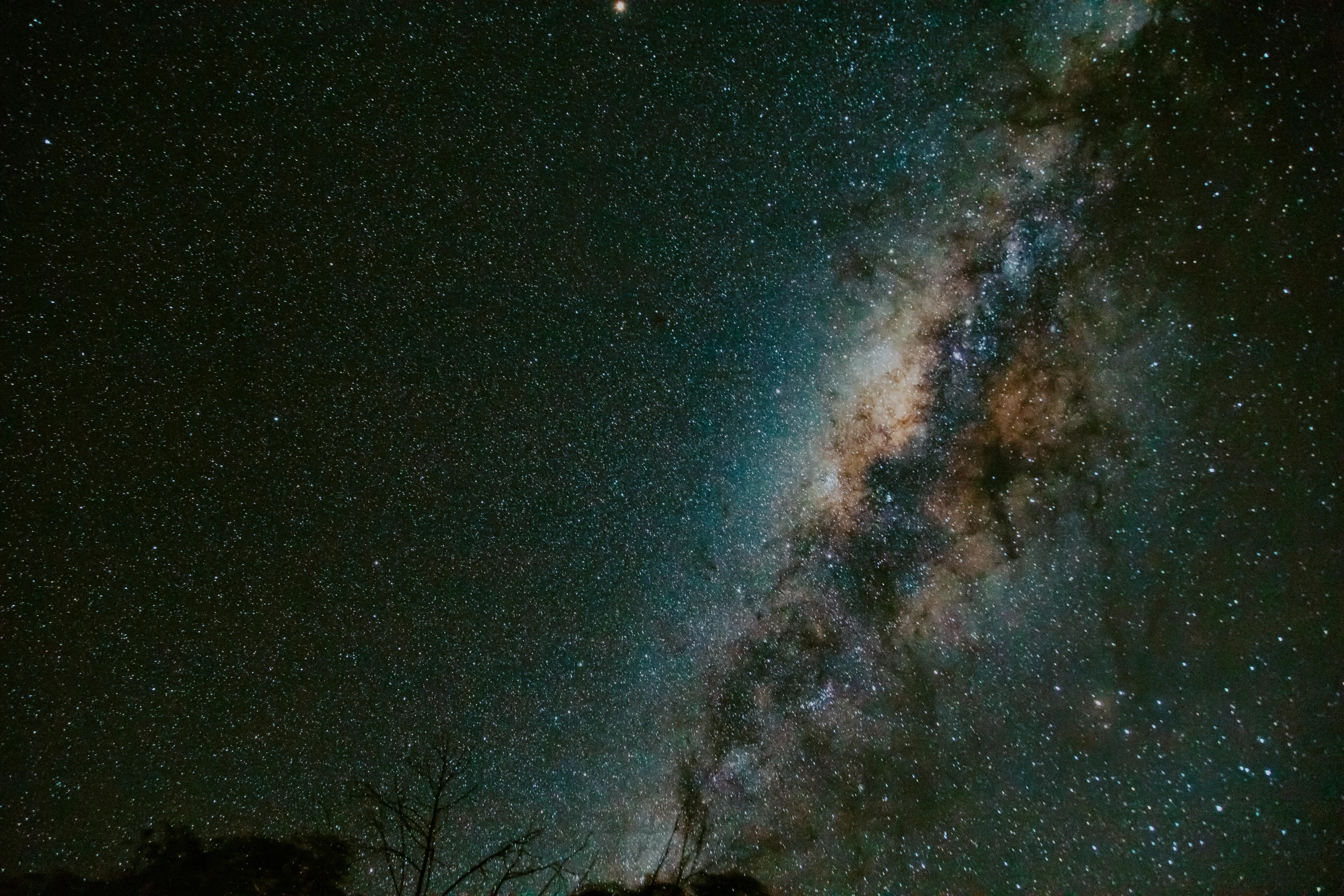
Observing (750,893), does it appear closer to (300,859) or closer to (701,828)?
(701,828)

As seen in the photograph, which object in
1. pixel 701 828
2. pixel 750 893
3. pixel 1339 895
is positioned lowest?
pixel 1339 895

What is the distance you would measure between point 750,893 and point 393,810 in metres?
7.11

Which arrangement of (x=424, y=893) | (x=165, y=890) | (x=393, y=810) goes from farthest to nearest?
(x=165, y=890) < (x=393, y=810) < (x=424, y=893)

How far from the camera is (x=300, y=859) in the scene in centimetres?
1112

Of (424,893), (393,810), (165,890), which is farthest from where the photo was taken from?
(165,890)

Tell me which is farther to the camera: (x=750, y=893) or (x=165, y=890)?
(x=750, y=893)

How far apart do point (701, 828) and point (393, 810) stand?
544cm

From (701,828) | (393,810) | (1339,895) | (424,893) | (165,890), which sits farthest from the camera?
(701,828)

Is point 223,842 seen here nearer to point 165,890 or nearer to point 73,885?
point 165,890

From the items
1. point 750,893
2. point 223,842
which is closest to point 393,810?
point 223,842

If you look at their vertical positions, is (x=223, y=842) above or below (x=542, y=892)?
above

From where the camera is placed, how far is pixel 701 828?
468 inches

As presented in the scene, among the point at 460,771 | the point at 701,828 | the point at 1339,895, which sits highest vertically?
the point at 460,771

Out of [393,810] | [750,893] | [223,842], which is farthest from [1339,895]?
[223,842]
